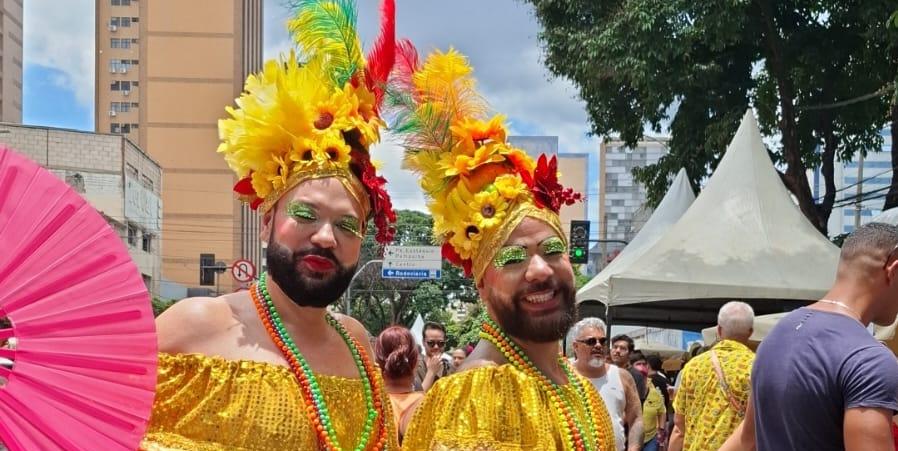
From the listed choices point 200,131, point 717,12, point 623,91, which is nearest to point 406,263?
point 623,91

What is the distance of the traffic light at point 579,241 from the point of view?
45.0 ft

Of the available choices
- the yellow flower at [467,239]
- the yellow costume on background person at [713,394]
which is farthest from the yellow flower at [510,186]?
the yellow costume on background person at [713,394]

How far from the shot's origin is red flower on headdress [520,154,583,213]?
3.02 m

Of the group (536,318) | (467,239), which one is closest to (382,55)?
(467,239)

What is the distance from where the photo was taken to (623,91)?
1314 centimetres

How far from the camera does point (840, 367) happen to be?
2650 millimetres

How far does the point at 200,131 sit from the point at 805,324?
5641cm

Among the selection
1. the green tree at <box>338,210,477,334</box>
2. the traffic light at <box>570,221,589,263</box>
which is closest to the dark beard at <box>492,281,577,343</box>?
the traffic light at <box>570,221,589,263</box>

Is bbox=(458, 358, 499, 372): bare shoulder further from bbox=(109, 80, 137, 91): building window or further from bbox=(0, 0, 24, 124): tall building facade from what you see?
bbox=(109, 80, 137, 91): building window

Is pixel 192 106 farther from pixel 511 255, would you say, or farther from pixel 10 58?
pixel 511 255

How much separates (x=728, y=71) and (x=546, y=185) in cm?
1051

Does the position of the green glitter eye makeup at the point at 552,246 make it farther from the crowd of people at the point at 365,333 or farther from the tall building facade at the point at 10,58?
the tall building facade at the point at 10,58

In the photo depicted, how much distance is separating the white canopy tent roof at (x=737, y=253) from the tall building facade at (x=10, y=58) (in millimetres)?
51871

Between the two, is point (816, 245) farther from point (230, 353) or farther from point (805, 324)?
point (230, 353)
